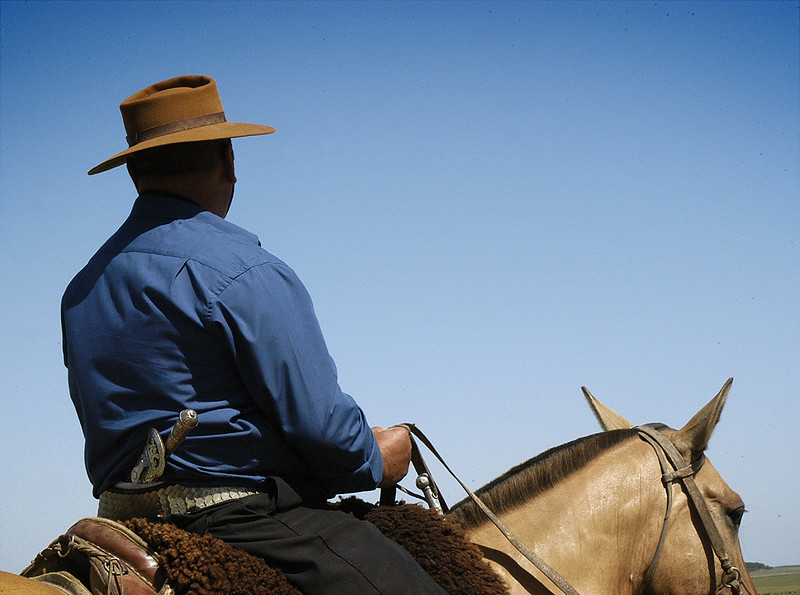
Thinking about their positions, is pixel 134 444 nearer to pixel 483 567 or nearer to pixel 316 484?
pixel 316 484

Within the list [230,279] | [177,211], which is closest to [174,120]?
[177,211]

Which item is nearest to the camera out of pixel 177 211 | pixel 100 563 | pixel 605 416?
pixel 100 563

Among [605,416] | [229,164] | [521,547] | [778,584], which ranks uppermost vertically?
[229,164]

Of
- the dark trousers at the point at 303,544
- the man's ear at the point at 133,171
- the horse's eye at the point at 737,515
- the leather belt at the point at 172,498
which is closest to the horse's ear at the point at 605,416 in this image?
the horse's eye at the point at 737,515

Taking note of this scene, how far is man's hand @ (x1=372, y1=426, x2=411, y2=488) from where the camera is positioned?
3.96 metres

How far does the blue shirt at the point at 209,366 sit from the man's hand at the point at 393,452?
1.56 ft

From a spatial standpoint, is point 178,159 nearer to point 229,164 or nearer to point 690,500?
point 229,164

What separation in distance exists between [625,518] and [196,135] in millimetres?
3170

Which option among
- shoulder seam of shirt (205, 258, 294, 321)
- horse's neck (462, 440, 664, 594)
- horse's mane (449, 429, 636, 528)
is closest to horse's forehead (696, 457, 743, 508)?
horse's neck (462, 440, 664, 594)

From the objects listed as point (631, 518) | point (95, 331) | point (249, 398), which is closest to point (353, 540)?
point (249, 398)

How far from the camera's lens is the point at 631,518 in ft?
15.4

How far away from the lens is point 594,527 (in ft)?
15.4

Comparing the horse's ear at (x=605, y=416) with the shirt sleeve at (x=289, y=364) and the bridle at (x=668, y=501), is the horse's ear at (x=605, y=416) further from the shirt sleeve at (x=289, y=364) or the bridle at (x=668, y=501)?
the shirt sleeve at (x=289, y=364)

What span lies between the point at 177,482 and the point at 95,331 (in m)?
0.72
